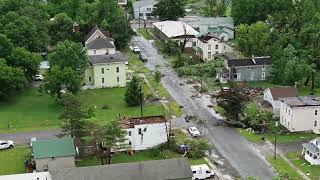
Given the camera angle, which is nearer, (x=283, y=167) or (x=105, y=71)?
(x=283, y=167)

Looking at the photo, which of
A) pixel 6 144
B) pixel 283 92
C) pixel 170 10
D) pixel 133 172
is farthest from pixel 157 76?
pixel 170 10

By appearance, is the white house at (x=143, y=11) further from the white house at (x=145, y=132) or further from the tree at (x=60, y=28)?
the white house at (x=145, y=132)

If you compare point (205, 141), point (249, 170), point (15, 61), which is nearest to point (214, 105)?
point (205, 141)

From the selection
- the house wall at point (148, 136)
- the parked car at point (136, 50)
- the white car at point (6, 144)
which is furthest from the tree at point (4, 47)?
the house wall at point (148, 136)

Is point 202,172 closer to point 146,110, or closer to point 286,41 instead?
point 146,110

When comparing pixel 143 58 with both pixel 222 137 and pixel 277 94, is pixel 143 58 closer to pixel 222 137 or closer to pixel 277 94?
pixel 277 94
